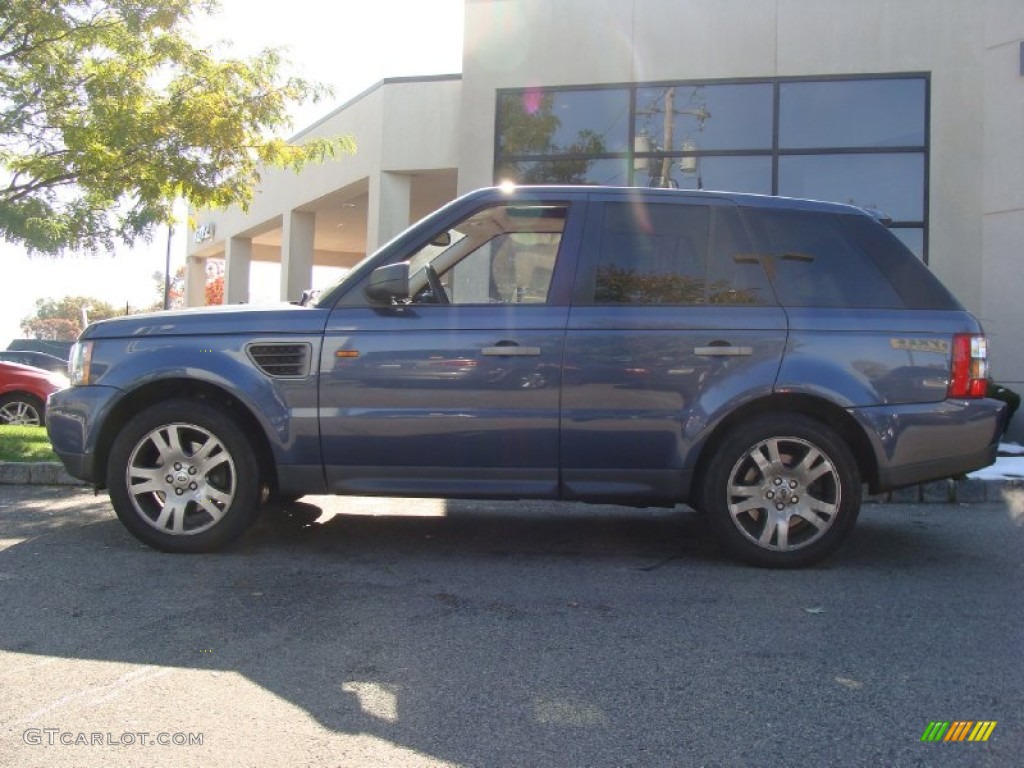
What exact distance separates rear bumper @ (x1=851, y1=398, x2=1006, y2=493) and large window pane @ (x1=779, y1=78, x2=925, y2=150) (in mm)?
7712

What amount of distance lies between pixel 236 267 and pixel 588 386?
72.9 ft

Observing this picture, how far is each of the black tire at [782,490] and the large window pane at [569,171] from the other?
7.88m

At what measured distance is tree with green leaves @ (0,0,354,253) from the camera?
8.84 meters

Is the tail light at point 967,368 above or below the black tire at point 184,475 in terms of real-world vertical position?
above

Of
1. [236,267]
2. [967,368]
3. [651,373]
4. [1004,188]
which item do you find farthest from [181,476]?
[236,267]

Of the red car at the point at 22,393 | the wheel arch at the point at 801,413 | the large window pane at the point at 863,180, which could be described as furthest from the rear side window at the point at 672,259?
the red car at the point at 22,393

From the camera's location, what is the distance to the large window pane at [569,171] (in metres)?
12.1

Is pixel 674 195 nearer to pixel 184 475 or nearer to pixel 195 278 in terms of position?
pixel 184 475

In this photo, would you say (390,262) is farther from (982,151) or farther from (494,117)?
(982,151)

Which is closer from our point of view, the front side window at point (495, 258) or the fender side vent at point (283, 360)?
the fender side vent at point (283, 360)

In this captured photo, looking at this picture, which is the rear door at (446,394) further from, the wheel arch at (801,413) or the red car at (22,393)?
the red car at (22,393)

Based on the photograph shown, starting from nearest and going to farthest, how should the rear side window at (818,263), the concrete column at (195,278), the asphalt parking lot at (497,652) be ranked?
the asphalt parking lot at (497,652), the rear side window at (818,263), the concrete column at (195,278)

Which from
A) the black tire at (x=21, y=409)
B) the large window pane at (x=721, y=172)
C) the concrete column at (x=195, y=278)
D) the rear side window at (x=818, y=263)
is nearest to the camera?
the rear side window at (x=818, y=263)

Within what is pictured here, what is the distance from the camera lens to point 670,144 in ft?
39.5
